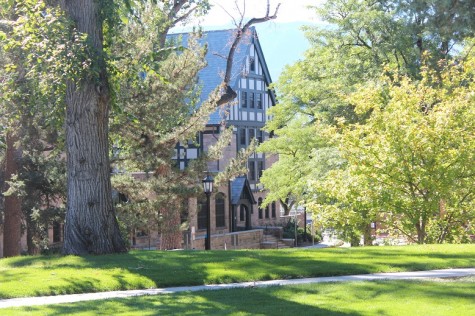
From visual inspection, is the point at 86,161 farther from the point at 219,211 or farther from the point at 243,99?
the point at 243,99

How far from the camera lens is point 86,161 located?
52.8ft

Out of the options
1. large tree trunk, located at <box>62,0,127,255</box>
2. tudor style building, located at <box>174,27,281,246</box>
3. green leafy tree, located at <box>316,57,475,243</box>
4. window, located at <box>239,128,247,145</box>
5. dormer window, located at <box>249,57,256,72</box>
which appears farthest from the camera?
dormer window, located at <box>249,57,256,72</box>

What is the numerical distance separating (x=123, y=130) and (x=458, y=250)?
12866 mm

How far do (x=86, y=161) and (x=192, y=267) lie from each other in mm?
3768

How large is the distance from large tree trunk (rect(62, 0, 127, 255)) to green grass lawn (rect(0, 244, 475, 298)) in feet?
2.42

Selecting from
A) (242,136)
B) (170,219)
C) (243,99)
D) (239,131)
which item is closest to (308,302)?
(170,219)

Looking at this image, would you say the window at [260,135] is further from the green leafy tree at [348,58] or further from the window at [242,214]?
the green leafy tree at [348,58]

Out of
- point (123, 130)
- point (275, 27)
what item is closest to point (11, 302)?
point (123, 130)

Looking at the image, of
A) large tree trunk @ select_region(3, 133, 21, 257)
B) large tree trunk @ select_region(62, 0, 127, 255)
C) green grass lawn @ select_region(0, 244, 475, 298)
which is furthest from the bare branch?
green grass lawn @ select_region(0, 244, 475, 298)

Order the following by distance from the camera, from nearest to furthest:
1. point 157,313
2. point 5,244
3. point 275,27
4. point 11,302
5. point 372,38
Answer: point 157,313
point 11,302
point 5,244
point 275,27
point 372,38

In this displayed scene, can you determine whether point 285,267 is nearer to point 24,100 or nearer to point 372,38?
point 24,100

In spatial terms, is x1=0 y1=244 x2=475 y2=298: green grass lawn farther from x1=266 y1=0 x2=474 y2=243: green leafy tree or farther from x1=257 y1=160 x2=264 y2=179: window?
x1=257 y1=160 x2=264 y2=179: window

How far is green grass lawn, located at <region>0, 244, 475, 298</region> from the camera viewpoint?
12711 mm

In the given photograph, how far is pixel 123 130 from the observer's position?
2550 centimetres
